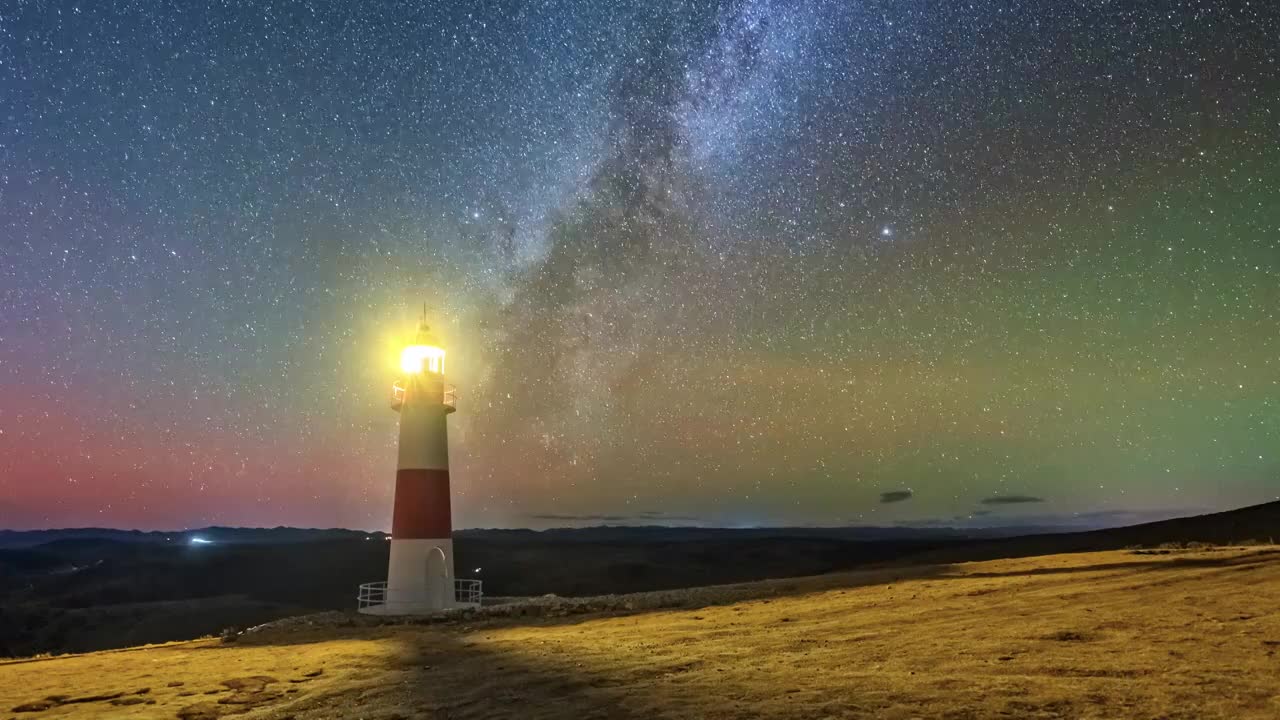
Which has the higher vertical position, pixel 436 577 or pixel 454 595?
pixel 436 577

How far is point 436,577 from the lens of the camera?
2648cm

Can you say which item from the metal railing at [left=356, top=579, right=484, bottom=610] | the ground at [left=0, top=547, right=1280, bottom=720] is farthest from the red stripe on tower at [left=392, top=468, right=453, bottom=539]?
the ground at [left=0, top=547, right=1280, bottom=720]

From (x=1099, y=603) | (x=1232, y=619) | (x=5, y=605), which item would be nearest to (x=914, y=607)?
(x=1099, y=603)

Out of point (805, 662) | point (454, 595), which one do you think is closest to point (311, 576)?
point (454, 595)

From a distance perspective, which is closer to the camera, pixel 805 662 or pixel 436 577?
pixel 805 662

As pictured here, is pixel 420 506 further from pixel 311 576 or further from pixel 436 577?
pixel 311 576

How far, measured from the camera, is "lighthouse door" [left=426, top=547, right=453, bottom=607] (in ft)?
86.6

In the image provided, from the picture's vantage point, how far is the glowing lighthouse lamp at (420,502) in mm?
26188

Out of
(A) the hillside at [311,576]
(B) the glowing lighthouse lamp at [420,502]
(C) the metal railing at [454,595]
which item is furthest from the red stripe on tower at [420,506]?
(A) the hillside at [311,576]

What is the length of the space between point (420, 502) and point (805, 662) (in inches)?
698

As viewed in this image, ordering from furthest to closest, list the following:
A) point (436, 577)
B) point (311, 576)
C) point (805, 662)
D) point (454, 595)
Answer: point (311, 576)
point (454, 595)
point (436, 577)
point (805, 662)

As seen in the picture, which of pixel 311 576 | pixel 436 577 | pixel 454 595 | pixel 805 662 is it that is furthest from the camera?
pixel 311 576

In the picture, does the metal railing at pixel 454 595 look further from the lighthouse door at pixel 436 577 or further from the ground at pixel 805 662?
the ground at pixel 805 662

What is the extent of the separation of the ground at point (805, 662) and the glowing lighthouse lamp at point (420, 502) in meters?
4.61
